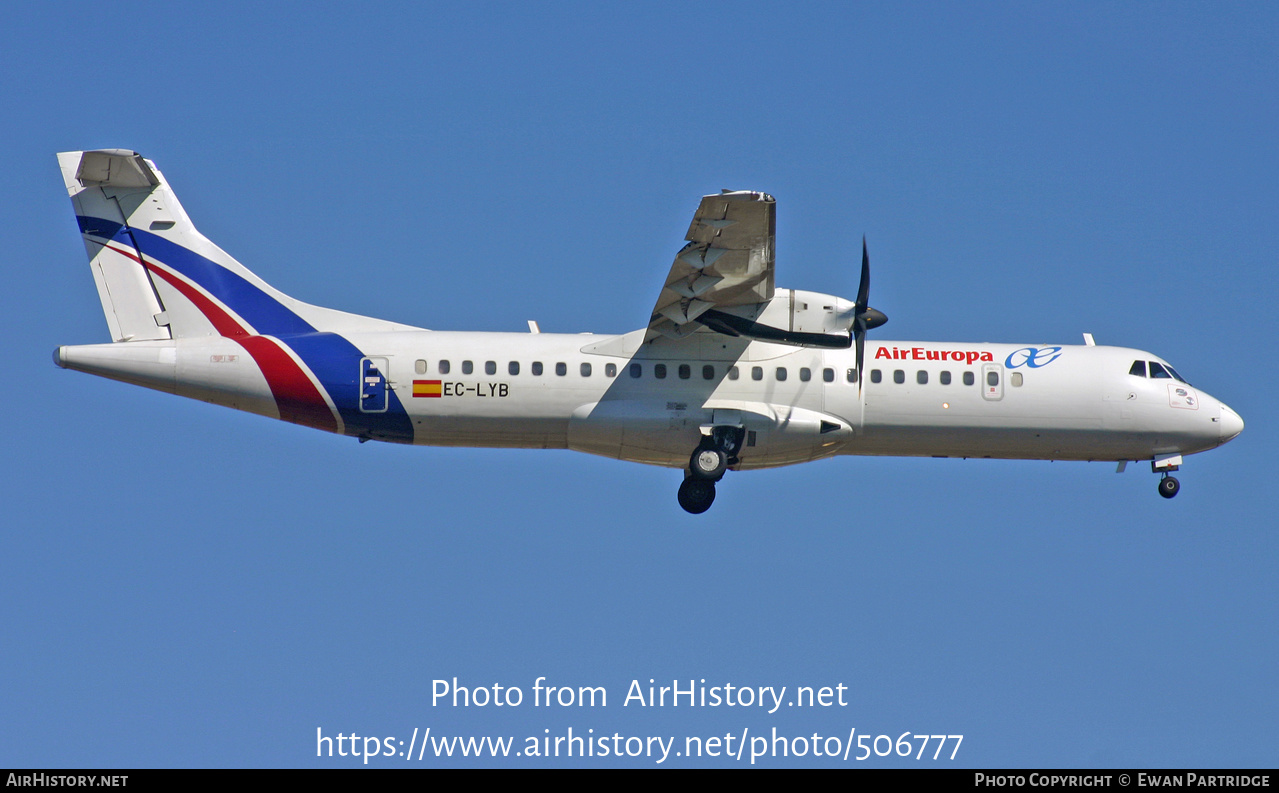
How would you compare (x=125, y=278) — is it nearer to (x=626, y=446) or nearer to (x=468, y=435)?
(x=468, y=435)

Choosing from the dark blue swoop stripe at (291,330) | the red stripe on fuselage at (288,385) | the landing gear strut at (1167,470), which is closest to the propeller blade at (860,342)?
the landing gear strut at (1167,470)

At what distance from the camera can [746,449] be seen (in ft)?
81.3

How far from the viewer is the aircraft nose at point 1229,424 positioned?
26281 millimetres

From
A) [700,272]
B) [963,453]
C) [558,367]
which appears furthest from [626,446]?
[963,453]

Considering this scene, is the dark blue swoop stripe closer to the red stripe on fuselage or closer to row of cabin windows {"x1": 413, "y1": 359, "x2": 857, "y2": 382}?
the red stripe on fuselage

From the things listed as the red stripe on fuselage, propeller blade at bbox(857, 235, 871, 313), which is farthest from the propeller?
the red stripe on fuselage

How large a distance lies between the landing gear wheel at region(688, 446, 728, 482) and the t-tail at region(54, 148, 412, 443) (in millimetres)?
5027

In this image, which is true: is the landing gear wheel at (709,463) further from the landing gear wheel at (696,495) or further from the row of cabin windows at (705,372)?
the row of cabin windows at (705,372)

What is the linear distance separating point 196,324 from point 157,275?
120 centimetres

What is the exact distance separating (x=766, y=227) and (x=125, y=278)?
11.4 m

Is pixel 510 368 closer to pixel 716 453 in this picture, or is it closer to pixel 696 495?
pixel 716 453

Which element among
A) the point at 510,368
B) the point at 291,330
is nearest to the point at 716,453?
the point at 510,368

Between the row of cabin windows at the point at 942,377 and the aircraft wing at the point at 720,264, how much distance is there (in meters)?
2.73
